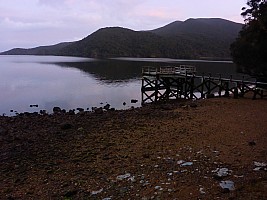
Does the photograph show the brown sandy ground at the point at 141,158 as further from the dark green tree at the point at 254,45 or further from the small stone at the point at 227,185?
the dark green tree at the point at 254,45

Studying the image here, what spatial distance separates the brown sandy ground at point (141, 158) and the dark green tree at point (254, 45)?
43.2ft

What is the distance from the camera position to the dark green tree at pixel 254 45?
31.2 meters

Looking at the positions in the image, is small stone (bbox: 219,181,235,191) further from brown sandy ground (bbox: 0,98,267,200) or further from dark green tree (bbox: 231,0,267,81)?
dark green tree (bbox: 231,0,267,81)

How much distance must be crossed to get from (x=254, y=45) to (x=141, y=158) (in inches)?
1089

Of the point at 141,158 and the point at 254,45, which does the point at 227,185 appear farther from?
the point at 254,45

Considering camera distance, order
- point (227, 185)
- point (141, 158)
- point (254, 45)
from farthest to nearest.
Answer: point (254, 45) → point (141, 158) → point (227, 185)

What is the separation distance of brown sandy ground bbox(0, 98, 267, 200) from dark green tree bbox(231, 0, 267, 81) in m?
13.2

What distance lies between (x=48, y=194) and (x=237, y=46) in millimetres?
37109

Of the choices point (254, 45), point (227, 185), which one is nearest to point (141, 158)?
point (227, 185)

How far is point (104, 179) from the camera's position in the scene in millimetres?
11781

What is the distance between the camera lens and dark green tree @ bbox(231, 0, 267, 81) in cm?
3116

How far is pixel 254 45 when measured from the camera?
3625cm

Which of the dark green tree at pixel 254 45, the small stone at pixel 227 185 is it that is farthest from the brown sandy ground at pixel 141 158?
the dark green tree at pixel 254 45

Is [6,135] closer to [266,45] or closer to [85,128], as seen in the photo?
[85,128]
